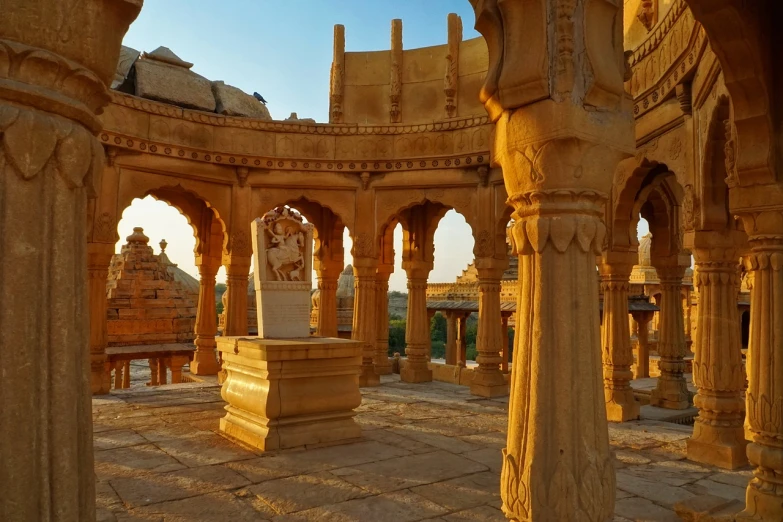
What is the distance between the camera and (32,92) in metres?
1.75

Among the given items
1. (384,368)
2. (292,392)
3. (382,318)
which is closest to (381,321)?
(382,318)

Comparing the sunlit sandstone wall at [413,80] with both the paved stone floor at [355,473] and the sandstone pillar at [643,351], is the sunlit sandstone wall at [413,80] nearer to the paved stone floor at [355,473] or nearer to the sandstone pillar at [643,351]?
the paved stone floor at [355,473]

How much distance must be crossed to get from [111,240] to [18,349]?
33.3 feet

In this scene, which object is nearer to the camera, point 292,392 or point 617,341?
point 292,392

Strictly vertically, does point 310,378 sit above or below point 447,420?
above

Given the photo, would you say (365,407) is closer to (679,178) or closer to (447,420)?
(447,420)

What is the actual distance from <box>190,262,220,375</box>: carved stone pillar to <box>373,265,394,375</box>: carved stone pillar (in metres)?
4.00

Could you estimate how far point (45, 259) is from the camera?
5.82 feet

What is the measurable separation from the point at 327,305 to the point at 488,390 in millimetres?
4457

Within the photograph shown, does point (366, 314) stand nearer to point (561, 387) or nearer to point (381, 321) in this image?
point (381, 321)

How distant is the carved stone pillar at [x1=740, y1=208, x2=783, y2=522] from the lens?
4379 mm

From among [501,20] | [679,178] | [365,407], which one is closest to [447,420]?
[365,407]

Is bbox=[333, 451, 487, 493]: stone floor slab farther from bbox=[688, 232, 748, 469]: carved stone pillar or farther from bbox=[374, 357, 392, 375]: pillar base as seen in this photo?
bbox=[374, 357, 392, 375]: pillar base

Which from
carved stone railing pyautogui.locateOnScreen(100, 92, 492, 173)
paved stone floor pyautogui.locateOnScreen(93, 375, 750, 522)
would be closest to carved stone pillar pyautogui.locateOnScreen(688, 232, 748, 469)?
paved stone floor pyautogui.locateOnScreen(93, 375, 750, 522)
